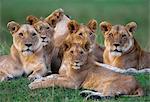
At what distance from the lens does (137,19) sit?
70.1ft

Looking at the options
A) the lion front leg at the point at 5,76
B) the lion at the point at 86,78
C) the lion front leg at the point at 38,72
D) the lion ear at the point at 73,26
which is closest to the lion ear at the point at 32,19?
the lion ear at the point at 73,26

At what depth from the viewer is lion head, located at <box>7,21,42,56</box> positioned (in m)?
9.59

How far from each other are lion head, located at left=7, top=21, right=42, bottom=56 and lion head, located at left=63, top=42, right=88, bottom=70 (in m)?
0.53

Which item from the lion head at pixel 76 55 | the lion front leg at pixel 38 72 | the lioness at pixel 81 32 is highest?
the lioness at pixel 81 32

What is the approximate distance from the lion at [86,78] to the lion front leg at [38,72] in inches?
10.8

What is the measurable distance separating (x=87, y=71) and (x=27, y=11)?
13.0 metres

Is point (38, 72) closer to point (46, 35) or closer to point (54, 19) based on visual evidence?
point (46, 35)

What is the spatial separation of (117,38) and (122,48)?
28 centimetres

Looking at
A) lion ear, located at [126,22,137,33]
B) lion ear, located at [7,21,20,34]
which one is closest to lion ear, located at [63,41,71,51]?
lion ear, located at [7,21,20,34]

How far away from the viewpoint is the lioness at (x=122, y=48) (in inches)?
394

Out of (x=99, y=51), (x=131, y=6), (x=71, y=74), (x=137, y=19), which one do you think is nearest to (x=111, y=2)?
(x=131, y=6)

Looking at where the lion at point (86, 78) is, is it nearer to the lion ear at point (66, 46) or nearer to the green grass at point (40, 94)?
the lion ear at point (66, 46)

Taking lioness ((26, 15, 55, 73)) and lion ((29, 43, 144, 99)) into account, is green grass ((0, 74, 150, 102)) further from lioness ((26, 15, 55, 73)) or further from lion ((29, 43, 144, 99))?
lioness ((26, 15, 55, 73))

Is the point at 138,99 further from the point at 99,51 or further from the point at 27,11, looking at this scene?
the point at 27,11
